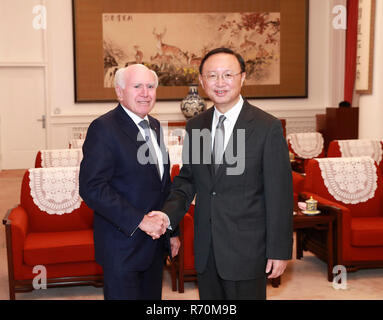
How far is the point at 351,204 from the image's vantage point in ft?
17.9

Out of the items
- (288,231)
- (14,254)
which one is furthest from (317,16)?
(288,231)

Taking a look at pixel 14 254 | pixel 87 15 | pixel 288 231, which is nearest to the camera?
pixel 288 231

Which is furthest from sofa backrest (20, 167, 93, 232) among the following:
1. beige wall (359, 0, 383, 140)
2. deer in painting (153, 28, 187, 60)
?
deer in painting (153, 28, 187, 60)

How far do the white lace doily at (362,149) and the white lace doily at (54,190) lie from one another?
388 cm

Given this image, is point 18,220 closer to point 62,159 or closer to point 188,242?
point 188,242

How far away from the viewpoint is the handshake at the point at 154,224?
251cm

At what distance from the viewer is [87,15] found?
11.2 m

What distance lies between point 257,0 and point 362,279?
8440 millimetres

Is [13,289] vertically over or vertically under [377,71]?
under

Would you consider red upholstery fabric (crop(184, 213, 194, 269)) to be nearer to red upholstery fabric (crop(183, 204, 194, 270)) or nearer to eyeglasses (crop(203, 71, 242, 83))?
red upholstery fabric (crop(183, 204, 194, 270))

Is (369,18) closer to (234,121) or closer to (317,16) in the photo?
(317,16)

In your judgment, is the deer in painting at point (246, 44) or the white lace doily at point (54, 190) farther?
the deer in painting at point (246, 44)

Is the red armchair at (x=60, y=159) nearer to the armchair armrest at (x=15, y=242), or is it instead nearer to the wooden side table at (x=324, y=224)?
the armchair armrest at (x=15, y=242)

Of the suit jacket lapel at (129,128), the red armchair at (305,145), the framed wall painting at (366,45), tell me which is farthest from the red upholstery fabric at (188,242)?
the framed wall painting at (366,45)
